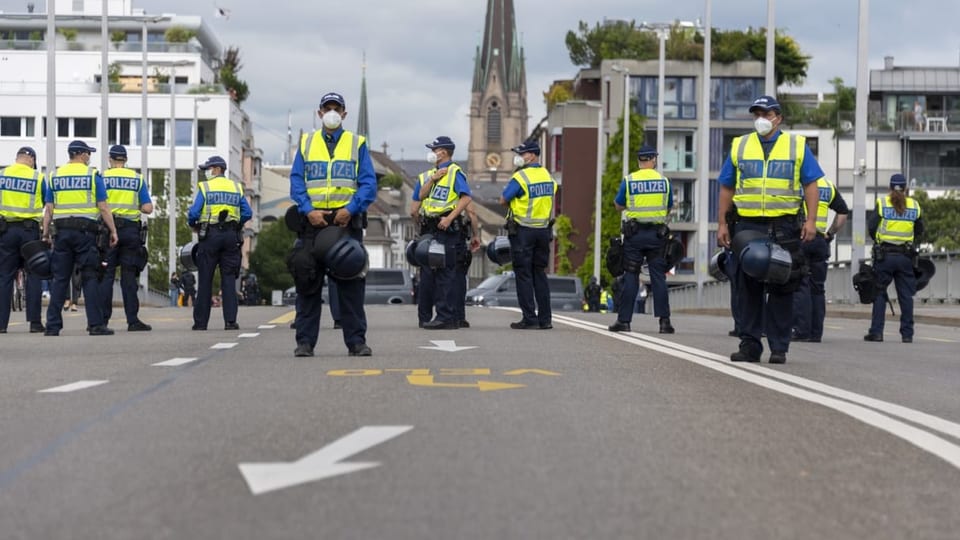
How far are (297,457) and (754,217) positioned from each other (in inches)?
286

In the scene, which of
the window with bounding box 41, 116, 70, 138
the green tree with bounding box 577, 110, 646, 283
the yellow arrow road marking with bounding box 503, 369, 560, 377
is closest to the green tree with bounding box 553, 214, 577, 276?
the green tree with bounding box 577, 110, 646, 283

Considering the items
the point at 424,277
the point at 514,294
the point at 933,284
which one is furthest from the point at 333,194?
the point at 514,294

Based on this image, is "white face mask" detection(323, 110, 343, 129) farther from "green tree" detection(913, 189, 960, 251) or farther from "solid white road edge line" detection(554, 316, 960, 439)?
"green tree" detection(913, 189, 960, 251)

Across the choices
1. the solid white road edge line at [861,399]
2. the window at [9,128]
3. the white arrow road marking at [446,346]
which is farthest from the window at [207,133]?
the solid white road edge line at [861,399]

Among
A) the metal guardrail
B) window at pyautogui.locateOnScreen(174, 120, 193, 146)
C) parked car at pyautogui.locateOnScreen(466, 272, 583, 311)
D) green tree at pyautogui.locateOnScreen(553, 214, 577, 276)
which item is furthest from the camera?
window at pyautogui.locateOnScreen(174, 120, 193, 146)

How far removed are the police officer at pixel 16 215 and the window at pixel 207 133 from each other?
286 feet

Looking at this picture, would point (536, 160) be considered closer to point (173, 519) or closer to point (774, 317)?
point (774, 317)

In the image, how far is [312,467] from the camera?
22.2ft

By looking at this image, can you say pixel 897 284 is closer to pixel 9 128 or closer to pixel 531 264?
pixel 531 264

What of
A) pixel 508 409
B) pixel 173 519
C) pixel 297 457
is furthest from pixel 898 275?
pixel 173 519

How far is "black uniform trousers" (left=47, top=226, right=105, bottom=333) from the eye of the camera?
62.7 ft

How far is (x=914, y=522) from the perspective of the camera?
19.2 feet

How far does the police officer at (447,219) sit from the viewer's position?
19656 mm

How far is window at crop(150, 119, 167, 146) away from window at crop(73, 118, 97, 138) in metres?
3.31
